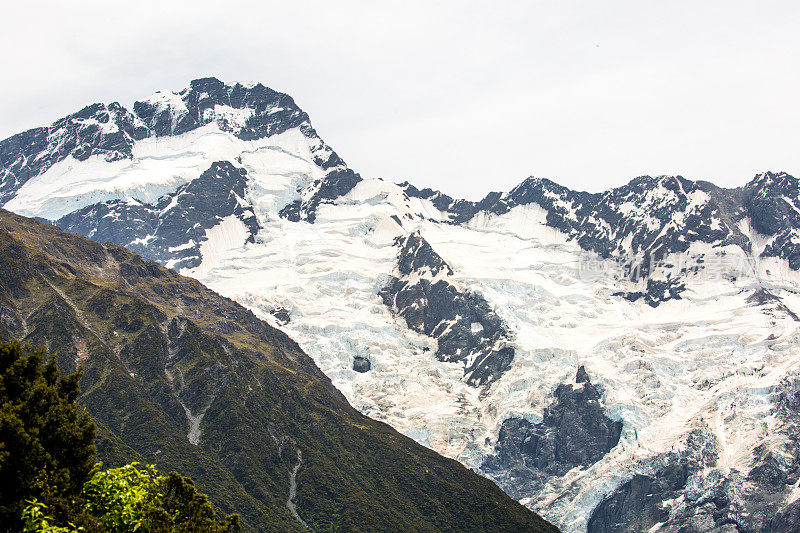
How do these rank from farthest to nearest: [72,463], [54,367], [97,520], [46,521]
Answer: [54,367], [72,463], [97,520], [46,521]

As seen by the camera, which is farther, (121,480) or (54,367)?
(54,367)

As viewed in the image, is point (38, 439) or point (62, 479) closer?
point (62, 479)

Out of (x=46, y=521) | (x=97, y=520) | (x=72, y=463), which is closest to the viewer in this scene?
(x=46, y=521)

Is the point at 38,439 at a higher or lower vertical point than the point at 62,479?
higher

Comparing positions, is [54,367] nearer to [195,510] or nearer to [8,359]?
[8,359]

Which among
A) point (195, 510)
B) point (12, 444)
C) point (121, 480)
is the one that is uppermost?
point (12, 444)

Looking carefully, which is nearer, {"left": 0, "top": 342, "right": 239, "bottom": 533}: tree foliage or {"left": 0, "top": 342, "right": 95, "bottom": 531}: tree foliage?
{"left": 0, "top": 342, "right": 239, "bottom": 533}: tree foliage

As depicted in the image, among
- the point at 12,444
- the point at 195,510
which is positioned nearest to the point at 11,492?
the point at 12,444

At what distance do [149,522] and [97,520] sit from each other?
12.4ft

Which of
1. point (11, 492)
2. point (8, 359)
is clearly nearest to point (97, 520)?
point (11, 492)

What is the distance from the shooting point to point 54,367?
76.5m

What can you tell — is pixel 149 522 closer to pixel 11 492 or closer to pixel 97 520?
pixel 97 520

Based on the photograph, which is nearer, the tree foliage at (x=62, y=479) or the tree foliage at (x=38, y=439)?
the tree foliage at (x=62, y=479)

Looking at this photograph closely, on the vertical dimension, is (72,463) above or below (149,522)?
above
